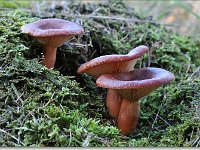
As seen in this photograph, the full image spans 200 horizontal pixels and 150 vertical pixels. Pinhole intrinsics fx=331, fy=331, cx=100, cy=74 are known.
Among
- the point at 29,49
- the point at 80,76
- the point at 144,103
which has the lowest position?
the point at 144,103

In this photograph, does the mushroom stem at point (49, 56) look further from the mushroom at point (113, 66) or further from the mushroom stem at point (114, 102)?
the mushroom stem at point (114, 102)

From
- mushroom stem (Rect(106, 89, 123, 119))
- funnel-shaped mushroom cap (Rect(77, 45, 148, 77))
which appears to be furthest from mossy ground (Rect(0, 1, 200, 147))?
funnel-shaped mushroom cap (Rect(77, 45, 148, 77))

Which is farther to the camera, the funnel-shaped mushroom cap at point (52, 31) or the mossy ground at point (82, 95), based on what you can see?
the funnel-shaped mushroom cap at point (52, 31)

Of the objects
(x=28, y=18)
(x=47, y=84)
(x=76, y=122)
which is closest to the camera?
(x=76, y=122)

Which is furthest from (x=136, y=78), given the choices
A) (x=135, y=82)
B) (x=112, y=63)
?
(x=135, y=82)

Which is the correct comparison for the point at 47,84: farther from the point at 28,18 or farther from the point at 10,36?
the point at 28,18

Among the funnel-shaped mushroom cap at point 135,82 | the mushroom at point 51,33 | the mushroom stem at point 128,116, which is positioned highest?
the mushroom at point 51,33

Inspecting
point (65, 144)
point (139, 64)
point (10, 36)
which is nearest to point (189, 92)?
point (139, 64)

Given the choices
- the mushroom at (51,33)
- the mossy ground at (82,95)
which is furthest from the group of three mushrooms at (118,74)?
the mossy ground at (82,95)

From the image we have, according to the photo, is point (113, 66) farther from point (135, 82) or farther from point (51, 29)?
point (51, 29)

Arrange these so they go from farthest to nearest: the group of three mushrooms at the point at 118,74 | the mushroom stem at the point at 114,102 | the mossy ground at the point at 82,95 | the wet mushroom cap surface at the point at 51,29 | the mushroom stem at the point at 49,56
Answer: the mushroom stem at the point at 49,56, the mushroom stem at the point at 114,102, the wet mushroom cap surface at the point at 51,29, the group of three mushrooms at the point at 118,74, the mossy ground at the point at 82,95
